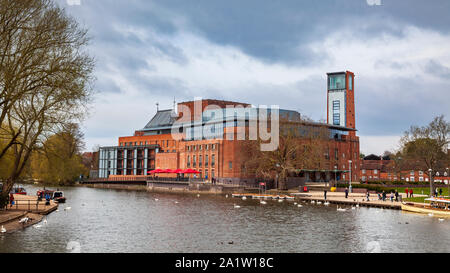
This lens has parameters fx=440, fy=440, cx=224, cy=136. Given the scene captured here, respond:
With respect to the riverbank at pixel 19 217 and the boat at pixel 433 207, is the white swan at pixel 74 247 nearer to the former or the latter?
the riverbank at pixel 19 217

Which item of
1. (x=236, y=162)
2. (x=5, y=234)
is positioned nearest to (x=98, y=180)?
(x=236, y=162)

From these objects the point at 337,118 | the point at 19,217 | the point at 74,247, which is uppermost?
the point at 337,118

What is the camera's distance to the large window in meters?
179

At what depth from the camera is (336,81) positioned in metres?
181

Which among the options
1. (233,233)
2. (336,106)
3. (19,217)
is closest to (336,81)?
(336,106)

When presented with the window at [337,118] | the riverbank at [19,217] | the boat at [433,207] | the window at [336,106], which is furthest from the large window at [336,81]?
the riverbank at [19,217]

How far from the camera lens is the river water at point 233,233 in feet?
96.0

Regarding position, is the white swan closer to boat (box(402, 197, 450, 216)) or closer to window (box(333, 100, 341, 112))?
boat (box(402, 197, 450, 216))

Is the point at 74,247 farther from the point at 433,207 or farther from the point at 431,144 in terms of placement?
the point at 431,144

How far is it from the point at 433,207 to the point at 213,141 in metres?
64.2

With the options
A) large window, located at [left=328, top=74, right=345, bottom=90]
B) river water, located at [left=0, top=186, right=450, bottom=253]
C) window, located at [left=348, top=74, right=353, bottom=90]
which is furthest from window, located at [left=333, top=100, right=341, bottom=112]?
river water, located at [left=0, top=186, right=450, bottom=253]

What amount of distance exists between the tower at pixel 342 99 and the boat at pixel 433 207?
126 metres
